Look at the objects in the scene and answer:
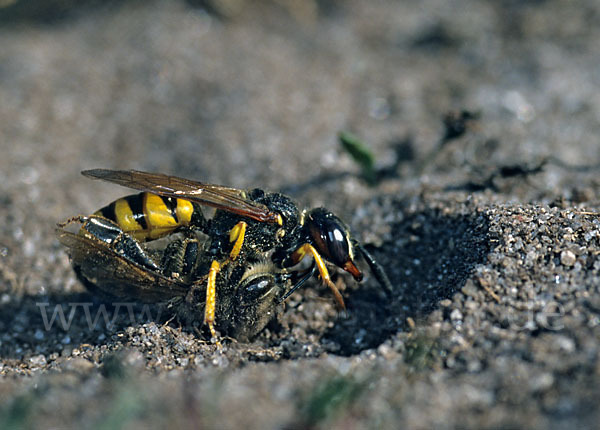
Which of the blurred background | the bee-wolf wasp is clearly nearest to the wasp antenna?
the bee-wolf wasp

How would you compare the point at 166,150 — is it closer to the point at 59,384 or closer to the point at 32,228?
the point at 32,228

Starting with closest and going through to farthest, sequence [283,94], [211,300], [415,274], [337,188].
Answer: [211,300], [415,274], [337,188], [283,94]

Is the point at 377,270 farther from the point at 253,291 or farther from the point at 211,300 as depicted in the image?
the point at 211,300

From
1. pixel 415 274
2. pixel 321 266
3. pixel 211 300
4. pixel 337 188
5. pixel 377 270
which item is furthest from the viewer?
pixel 337 188

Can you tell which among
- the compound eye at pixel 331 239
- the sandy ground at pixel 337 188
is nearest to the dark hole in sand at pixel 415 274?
the sandy ground at pixel 337 188

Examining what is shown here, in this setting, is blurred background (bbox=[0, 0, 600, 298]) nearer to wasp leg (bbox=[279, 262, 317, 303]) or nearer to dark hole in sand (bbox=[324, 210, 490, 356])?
dark hole in sand (bbox=[324, 210, 490, 356])

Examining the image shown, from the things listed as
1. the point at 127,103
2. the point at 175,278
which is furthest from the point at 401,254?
the point at 127,103

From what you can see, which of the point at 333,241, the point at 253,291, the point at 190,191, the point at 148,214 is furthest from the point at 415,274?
the point at 148,214

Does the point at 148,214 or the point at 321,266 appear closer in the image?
the point at 321,266
